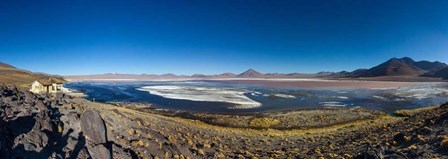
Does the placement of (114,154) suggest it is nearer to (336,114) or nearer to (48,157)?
(48,157)

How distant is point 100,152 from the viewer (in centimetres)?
945

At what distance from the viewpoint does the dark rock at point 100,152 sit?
9203 mm

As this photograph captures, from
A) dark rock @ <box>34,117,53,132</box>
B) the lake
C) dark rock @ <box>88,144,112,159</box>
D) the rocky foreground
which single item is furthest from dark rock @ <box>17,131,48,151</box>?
the lake

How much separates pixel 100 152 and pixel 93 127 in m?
1.29

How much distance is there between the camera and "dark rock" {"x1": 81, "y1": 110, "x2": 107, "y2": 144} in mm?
10016

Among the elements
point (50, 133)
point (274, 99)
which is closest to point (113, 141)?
point (50, 133)

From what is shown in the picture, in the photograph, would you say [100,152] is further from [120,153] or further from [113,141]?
[113,141]

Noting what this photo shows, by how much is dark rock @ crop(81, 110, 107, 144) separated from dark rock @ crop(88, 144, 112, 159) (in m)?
0.38

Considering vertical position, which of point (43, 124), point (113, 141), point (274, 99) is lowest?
point (274, 99)

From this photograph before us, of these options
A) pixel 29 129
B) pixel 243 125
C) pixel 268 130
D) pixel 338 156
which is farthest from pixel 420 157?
pixel 243 125

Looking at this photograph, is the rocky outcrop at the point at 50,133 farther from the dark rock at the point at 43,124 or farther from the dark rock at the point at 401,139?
the dark rock at the point at 401,139

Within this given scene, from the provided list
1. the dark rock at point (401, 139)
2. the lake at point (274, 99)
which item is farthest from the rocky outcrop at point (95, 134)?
the lake at point (274, 99)

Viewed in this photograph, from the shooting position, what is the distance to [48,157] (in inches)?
336

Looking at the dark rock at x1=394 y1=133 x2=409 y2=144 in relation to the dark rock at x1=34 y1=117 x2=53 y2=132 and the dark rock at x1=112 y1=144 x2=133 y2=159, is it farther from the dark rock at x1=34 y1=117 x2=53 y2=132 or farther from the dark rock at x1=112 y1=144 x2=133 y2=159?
the dark rock at x1=34 y1=117 x2=53 y2=132
